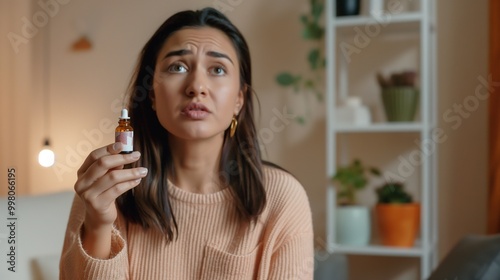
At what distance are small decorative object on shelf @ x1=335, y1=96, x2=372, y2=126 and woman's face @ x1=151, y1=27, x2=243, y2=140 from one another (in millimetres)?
1168

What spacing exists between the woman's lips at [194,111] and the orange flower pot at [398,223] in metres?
1.30

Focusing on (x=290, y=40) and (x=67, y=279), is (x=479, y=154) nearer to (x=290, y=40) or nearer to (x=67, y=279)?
(x=290, y=40)

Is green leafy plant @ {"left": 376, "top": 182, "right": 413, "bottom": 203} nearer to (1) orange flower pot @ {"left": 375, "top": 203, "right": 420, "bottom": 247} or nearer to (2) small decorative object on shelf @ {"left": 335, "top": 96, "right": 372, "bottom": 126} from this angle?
(1) orange flower pot @ {"left": 375, "top": 203, "right": 420, "bottom": 247}

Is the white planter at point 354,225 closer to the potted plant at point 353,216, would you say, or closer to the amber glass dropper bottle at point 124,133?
the potted plant at point 353,216

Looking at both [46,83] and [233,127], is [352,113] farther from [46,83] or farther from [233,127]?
[46,83]

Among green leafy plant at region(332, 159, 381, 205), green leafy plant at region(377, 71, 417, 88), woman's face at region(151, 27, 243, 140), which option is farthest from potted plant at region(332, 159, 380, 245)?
woman's face at region(151, 27, 243, 140)

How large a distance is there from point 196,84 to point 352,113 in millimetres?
1280

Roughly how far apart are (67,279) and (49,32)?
7.40 ft

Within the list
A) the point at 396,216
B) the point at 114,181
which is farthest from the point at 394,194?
the point at 114,181

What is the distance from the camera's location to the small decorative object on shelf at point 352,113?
230cm

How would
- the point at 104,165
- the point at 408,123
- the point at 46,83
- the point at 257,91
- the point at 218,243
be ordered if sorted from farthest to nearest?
the point at 46,83, the point at 257,91, the point at 408,123, the point at 218,243, the point at 104,165

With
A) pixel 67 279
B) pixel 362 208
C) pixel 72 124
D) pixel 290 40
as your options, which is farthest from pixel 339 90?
pixel 67 279

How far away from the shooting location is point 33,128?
3.24m

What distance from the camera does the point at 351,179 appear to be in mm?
2312
